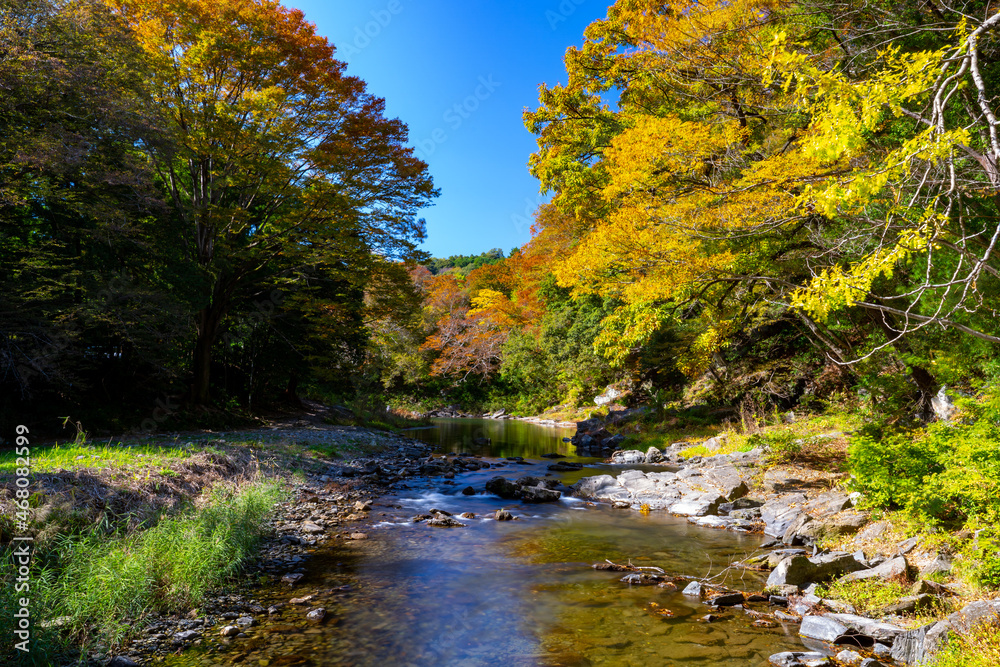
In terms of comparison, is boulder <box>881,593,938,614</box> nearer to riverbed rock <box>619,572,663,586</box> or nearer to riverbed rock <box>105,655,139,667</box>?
riverbed rock <box>619,572,663,586</box>

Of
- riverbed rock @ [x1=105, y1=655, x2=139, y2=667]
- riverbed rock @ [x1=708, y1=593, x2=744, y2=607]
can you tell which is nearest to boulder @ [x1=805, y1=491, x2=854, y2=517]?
riverbed rock @ [x1=708, y1=593, x2=744, y2=607]

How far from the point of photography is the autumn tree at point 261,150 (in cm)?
1291

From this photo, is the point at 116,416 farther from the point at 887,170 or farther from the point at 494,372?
the point at 494,372

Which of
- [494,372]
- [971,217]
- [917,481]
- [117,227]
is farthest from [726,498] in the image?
[494,372]

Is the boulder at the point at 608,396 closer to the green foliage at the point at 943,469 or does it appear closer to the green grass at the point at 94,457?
the green foliage at the point at 943,469

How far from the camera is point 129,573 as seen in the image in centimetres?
496

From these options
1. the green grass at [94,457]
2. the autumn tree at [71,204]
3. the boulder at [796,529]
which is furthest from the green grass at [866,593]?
the autumn tree at [71,204]

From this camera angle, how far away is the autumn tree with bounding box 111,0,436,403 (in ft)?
42.3

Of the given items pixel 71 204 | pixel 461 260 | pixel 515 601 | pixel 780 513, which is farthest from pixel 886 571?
pixel 461 260

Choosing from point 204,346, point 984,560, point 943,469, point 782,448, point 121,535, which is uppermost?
point 204,346

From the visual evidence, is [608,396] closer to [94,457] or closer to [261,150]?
[261,150]

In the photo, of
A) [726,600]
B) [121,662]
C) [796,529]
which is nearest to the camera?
[121,662]

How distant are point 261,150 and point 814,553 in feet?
49.3

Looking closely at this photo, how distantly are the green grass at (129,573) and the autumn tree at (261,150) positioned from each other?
9.13 m
